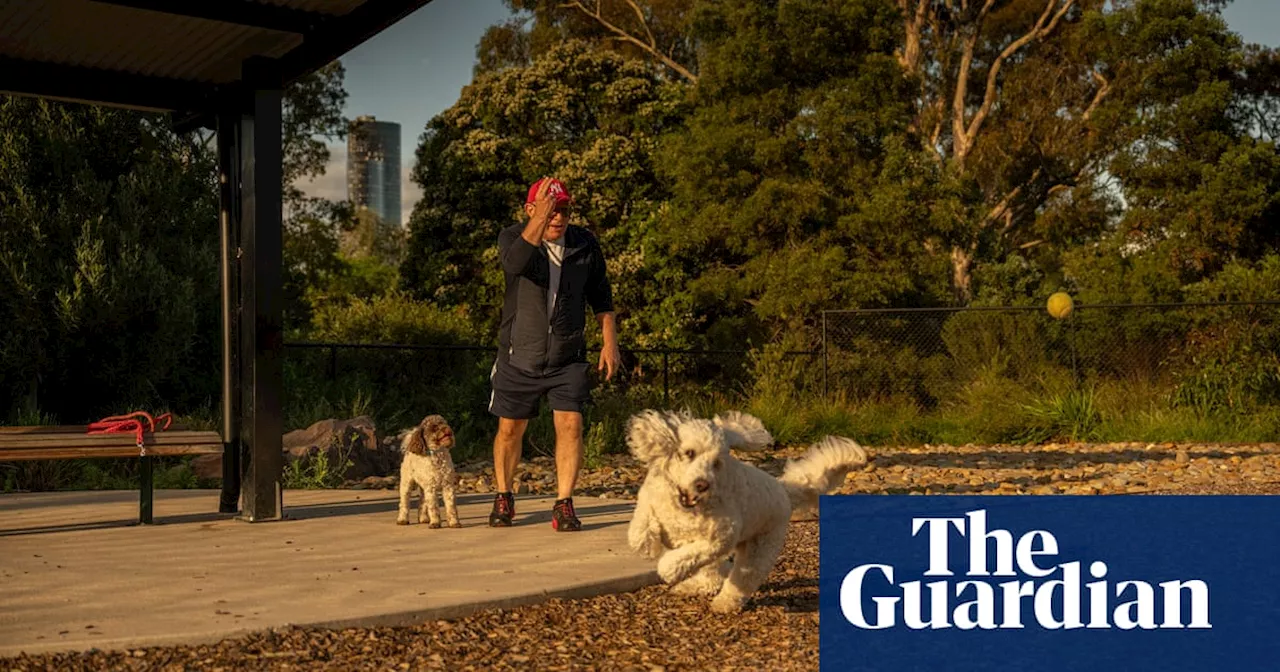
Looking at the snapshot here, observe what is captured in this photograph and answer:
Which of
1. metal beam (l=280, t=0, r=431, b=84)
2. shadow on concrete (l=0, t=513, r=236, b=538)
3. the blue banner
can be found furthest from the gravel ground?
metal beam (l=280, t=0, r=431, b=84)

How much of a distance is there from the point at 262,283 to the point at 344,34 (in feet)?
5.01

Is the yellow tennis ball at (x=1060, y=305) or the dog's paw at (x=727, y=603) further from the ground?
the yellow tennis ball at (x=1060, y=305)

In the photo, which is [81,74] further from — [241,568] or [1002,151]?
[1002,151]

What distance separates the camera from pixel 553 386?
744 cm

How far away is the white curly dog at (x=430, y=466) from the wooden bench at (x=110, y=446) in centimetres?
118

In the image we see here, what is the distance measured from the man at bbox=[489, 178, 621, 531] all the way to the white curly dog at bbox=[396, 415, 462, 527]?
1.07ft

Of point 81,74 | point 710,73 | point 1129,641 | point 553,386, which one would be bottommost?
point 1129,641

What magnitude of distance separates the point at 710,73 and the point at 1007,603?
77.1 ft

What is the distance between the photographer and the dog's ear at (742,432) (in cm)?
554

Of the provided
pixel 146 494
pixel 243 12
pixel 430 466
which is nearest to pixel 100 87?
pixel 243 12

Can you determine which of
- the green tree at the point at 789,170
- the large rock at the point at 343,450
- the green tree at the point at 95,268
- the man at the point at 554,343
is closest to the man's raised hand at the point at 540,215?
the man at the point at 554,343

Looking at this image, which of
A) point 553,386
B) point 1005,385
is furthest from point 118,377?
point 1005,385

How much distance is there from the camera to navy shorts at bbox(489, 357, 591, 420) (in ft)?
24.2

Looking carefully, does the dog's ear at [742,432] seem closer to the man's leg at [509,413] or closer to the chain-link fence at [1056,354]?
the man's leg at [509,413]
